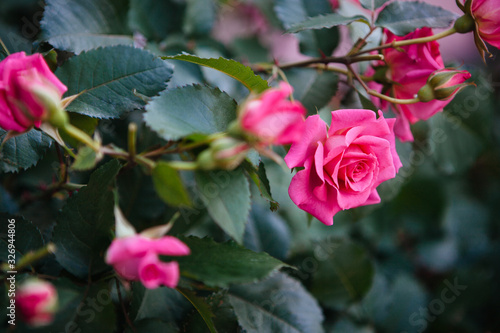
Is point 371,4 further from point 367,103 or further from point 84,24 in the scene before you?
point 84,24

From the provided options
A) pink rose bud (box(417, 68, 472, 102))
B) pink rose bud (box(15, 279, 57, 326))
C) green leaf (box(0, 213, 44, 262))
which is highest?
pink rose bud (box(417, 68, 472, 102))

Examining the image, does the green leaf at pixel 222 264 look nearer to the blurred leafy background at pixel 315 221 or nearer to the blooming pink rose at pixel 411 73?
the blurred leafy background at pixel 315 221

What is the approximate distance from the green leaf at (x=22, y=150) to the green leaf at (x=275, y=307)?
27 centimetres

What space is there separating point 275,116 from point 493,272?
852 millimetres

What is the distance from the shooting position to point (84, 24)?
460 millimetres

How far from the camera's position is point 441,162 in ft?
2.42

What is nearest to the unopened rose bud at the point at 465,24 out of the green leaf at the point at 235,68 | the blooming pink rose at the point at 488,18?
the blooming pink rose at the point at 488,18

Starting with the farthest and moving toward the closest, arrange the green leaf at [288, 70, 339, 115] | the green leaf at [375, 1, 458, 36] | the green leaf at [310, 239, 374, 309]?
the green leaf at [310, 239, 374, 309] → the green leaf at [288, 70, 339, 115] → the green leaf at [375, 1, 458, 36]

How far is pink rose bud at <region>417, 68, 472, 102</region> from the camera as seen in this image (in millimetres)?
372

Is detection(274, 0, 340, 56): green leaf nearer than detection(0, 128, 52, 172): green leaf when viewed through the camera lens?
No

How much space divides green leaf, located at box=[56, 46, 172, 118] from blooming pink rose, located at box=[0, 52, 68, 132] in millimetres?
72

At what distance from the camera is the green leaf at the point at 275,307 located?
0.44 metres

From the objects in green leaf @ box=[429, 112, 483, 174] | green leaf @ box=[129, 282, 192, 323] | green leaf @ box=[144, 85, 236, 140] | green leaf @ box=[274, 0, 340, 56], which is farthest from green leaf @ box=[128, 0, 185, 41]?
green leaf @ box=[429, 112, 483, 174]

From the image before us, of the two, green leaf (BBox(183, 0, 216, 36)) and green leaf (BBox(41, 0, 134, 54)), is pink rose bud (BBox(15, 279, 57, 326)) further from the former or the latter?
green leaf (BBox(183, 0, 216, 36))
